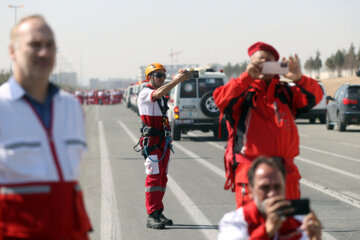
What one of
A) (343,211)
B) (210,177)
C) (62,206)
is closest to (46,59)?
(62,206)

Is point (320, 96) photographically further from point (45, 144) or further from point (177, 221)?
point (177, 221)

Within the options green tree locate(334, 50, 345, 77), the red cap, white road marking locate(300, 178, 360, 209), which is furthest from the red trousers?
green tree locate(334, 50, 345, 77)

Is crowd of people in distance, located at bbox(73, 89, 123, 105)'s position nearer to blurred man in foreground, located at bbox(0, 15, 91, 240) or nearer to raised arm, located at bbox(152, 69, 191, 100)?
raised arm, located at bbox(152, 69, 191, 100)

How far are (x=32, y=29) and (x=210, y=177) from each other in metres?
9.63

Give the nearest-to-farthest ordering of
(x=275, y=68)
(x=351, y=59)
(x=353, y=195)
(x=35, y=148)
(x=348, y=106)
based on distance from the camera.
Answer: (x=35, y=148), (x=275, y=68), (x=353, y=195), (x=348, y=106), (x=351, y=59)

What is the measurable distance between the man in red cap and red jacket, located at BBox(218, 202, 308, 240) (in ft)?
3.36

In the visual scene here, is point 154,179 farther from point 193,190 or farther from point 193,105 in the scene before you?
point 193,105

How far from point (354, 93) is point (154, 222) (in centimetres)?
1771

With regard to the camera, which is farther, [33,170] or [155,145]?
[155,145]

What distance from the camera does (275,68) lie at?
4.45 metres

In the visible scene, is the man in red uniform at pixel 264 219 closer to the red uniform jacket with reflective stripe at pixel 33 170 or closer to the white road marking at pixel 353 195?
the red uniform jacket with reflective stripe at pixel 33 170

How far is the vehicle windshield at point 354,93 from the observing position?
2416cm

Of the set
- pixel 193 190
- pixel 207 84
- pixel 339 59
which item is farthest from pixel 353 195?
pixel 339 59

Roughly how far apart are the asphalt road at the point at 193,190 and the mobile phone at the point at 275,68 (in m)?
3.36
